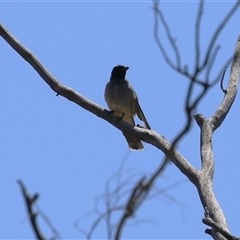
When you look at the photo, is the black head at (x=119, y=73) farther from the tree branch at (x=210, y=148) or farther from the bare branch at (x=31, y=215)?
the bare branch at (x=31, y=215)

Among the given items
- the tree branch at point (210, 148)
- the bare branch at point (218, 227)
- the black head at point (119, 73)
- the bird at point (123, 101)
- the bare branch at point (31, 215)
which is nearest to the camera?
the bare branch at point (31, 215)

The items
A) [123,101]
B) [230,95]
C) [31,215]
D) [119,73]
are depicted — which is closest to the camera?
[31,215]

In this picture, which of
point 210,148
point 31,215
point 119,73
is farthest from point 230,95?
point 31,215

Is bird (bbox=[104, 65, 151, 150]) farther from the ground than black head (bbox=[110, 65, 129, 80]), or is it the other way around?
black head (bbox=[110, 65, 129, 80])

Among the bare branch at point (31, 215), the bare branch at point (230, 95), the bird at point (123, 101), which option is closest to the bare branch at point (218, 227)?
the bare branch at point (230, 95)

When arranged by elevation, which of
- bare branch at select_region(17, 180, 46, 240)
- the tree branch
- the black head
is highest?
the black head

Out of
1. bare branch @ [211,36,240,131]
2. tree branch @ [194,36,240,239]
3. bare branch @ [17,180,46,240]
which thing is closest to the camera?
bare branch @ [17,180,46,240]

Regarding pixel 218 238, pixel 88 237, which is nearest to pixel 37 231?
pixel 88 237

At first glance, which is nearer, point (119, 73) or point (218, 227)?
point (218, 227)

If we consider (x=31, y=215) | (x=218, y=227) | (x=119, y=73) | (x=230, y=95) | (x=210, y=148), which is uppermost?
(x=119, y=73)

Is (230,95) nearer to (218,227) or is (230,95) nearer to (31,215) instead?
(218,227)

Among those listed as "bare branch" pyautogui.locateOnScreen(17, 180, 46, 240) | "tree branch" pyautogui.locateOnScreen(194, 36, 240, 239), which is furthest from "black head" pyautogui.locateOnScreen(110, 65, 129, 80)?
"bare branch" pyautogui.locateOnScreen(17, 180, 46, 240)

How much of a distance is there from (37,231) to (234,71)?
20.4 feet

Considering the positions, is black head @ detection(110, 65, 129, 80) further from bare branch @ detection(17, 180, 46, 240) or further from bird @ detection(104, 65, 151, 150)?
bare branch @ detection(17, 180, 46, 240)
